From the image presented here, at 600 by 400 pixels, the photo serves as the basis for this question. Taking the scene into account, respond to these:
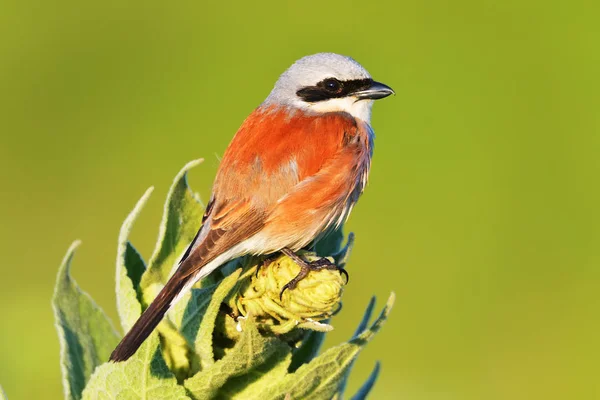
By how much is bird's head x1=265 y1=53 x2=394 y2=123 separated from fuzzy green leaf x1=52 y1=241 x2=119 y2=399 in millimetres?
1503

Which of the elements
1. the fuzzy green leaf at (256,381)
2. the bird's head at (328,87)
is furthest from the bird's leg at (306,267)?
the bird's head at (328,87)

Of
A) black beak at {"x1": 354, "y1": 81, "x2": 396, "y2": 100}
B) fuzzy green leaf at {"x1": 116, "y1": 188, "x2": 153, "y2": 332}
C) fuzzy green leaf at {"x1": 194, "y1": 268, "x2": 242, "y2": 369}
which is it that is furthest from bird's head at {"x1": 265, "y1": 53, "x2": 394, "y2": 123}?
fuzzy green leaf at {"x1": 194, "y1": 268, "x2": 242, "y2": 369}

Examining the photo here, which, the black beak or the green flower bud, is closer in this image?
the green flower bud

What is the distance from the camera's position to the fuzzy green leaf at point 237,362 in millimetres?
1877

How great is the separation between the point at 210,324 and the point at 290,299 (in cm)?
20

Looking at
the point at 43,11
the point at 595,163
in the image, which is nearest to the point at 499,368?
the point at 595,163

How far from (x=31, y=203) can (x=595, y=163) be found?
379 centimetres

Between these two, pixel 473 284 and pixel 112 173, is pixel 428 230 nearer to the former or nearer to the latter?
pixel 473 284

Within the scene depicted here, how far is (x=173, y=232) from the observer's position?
89.0 inches

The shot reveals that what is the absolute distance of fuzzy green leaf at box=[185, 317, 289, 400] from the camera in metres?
1.88

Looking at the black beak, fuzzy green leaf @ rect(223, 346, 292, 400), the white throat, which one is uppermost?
the black beak

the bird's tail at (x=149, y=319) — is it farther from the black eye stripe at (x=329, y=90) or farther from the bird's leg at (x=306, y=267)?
the black eye stripe at (x=329, y=90)

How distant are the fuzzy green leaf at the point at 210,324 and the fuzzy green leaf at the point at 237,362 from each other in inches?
2.7

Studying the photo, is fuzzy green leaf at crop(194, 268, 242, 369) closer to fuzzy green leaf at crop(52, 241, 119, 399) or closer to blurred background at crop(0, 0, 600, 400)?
fuzzy green leaf at crop(52, 241, 119, 399)
